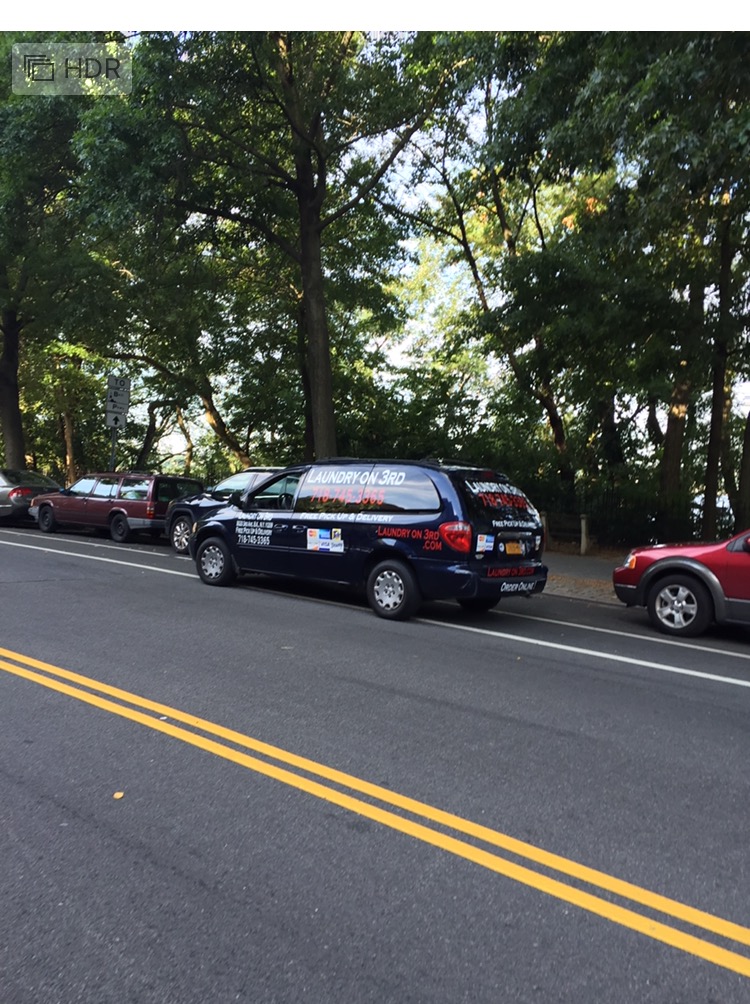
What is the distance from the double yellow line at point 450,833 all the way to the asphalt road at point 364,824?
0.05 ft

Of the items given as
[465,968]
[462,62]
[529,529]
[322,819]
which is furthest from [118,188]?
[465,968]

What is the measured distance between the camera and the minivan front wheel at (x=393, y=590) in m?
9.51

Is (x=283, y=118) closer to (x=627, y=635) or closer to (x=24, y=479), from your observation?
(x=24, y=479)

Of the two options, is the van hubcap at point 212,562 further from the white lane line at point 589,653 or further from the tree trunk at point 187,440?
the tree trunk at point 187,440

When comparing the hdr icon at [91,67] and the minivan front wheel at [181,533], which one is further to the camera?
the hdr icon at [91,67]

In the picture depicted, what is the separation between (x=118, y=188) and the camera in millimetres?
15164

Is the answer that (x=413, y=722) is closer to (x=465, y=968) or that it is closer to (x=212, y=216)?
(x=465, y=968)

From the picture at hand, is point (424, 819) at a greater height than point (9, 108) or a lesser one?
lesser

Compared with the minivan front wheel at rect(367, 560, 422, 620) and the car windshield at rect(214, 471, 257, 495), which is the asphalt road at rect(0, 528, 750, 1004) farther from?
the car windshield at rect(214, 471, 257, 495)

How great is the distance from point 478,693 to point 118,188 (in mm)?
12494

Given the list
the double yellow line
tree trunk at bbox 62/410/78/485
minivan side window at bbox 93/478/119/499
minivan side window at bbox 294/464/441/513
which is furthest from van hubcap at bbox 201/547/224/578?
tree trunk at bbox 62/410/78/485

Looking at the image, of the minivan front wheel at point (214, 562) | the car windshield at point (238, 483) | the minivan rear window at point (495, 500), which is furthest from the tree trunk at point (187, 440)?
the minivan rear window at point (495, 500)

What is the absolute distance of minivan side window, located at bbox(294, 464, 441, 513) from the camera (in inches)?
382

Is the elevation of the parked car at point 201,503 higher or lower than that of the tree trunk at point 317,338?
lower
